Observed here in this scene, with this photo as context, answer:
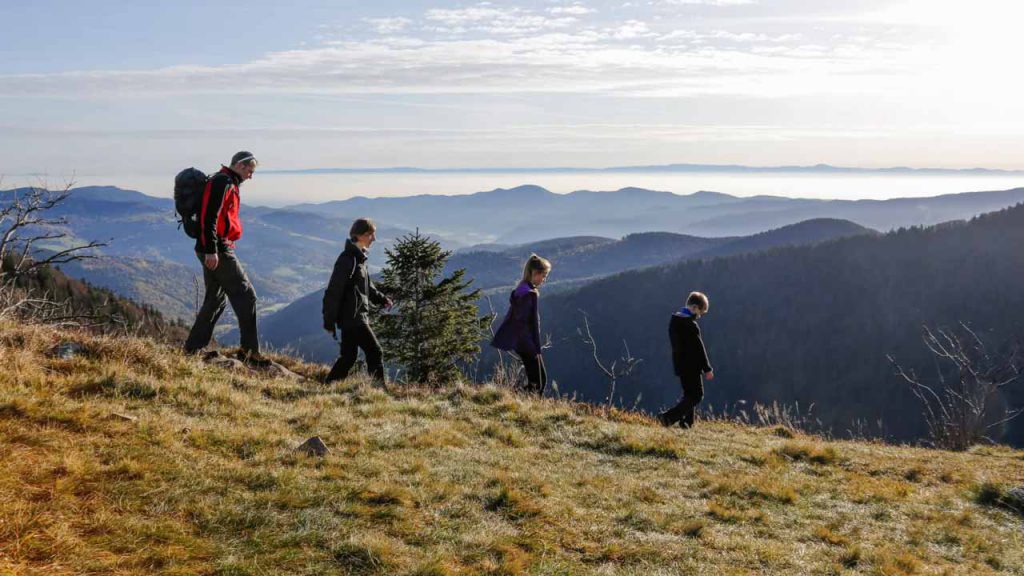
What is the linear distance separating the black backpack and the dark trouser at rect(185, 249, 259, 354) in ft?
1.30

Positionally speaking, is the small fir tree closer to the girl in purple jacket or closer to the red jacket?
the girl in purple jacket

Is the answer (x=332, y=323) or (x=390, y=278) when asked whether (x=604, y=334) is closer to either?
(x=390, y=278)

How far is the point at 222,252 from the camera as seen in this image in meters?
Result: 8.76

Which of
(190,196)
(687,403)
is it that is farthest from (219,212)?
(687,403)

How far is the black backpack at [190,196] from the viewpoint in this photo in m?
8.55

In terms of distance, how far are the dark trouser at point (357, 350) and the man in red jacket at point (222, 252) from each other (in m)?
1.29

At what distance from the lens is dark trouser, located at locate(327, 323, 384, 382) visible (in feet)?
32.0

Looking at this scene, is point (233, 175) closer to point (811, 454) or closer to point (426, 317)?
point (811, 454)

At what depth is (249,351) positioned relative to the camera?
10484mm

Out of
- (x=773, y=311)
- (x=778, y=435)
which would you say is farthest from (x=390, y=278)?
(x=773, y=311)

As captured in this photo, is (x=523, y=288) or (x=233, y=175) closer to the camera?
(x=233, y=175)

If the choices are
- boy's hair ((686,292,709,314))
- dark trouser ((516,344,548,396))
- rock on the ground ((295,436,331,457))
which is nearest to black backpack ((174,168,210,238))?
rock on the ground ((295,436,331,457))

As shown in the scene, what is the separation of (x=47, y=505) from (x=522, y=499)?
11.0 feet

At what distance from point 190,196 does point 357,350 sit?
306 cm
